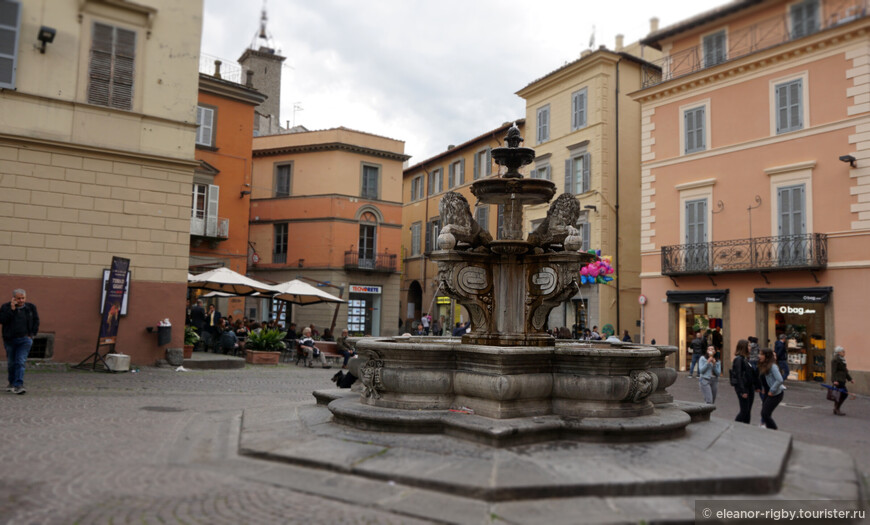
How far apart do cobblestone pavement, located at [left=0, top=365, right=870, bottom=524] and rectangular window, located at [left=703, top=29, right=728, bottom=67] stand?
48.5 ft

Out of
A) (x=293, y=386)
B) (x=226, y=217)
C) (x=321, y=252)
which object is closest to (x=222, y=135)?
(x=226, y=217)

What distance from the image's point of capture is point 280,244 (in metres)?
35.8

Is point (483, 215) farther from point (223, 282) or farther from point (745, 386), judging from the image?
point (745, 386)

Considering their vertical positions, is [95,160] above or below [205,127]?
below

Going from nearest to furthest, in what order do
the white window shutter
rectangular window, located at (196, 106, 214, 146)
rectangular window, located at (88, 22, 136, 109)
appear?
rectangular window, located at (88, 22, 136, 109)
the white window shutter
rectangular window, located at (196, 106, 214, 146)

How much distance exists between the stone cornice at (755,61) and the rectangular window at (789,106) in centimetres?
90

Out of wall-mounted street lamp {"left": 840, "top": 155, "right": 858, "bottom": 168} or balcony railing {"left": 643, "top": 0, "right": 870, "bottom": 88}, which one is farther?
balcony railing {"left": 643, "top": 0, "right": 870, "bottom": 88}

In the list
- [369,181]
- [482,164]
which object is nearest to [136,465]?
[369,181]

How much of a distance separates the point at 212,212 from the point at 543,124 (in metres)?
16.4

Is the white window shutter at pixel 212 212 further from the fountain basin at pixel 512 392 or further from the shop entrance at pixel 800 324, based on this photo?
the fountain basin at pixel 512 392

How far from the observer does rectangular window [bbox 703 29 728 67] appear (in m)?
22.2

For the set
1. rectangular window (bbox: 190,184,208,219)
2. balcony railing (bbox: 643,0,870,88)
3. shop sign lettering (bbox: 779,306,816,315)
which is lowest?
shop sign lettering (bbox: 779,306,816,315)

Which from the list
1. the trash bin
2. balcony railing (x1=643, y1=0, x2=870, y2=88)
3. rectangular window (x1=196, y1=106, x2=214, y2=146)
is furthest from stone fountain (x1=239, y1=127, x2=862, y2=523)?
rectangular window (x1=196, y1=106, x2=214, y2=146)

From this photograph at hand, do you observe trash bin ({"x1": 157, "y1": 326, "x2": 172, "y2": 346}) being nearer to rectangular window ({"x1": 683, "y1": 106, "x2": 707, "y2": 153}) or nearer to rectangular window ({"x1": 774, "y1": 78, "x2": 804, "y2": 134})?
rectangular window ({"x1": 683, "y1": 106, "x2": 707, "y2": 153})
